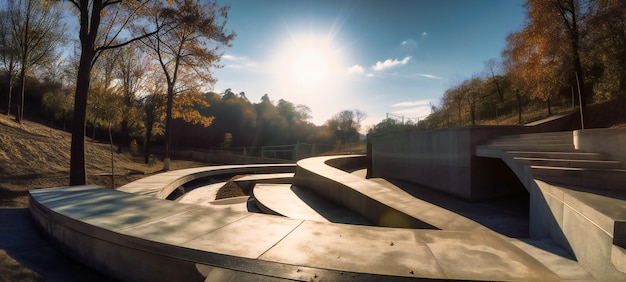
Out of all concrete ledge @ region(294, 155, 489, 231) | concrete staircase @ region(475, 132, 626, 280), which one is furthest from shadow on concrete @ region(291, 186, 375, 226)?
concrete staircase @ region(475, 132, 626, 280)

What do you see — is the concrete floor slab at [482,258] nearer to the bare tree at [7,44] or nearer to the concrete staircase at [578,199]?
the concrete staircase at [578,199]

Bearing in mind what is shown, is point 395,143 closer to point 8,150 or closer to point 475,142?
point 475,142

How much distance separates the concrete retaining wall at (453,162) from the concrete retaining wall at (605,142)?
80.8 inches

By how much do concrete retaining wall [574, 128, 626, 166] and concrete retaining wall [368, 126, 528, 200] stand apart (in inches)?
80.8

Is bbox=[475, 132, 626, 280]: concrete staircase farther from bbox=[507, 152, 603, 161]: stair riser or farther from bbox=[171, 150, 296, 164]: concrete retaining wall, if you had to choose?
bbox=[171, 150, 296, 164]: concrete retaining wall

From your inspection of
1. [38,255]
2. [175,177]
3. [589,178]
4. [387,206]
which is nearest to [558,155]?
[589,178]

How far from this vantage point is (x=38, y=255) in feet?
12.6

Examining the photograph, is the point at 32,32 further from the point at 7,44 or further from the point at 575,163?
the point at 575,163

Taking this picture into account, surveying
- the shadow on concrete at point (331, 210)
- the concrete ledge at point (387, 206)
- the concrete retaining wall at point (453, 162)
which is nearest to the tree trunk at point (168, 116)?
the shadow on concrete at point (331, 210)

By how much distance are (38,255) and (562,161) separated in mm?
7864

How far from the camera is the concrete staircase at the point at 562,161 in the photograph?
13.5 feet

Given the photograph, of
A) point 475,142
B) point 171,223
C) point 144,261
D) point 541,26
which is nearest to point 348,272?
point 144,261

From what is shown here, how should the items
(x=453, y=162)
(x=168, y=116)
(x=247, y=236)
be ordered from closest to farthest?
1. (x=247, y=236)
2. (x=453, y=162)
3. (x=168, y=116)

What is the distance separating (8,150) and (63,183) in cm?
426
